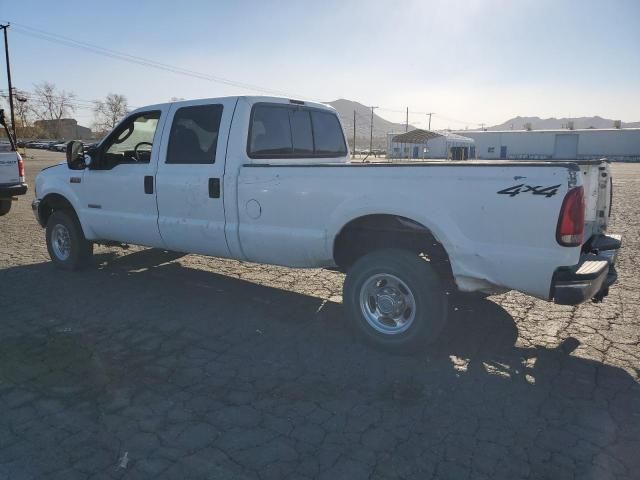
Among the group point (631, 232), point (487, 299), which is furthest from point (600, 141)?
point (487, 299)

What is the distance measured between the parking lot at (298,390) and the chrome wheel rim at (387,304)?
0.26 m

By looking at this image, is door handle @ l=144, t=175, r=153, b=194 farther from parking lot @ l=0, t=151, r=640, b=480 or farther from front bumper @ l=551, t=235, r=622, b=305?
front bumper @ l=551, t=235, r=622, b=305

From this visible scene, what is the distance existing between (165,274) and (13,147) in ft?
21.5

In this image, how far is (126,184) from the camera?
5.57 meters

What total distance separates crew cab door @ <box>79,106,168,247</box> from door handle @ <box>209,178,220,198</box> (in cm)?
89

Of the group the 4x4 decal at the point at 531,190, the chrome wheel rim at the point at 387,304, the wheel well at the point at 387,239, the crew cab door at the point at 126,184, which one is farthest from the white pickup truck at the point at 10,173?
the 4x4 decal at the point at 531,190

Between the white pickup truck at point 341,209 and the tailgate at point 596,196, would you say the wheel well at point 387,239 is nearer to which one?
the white pickup truck at point 341,209

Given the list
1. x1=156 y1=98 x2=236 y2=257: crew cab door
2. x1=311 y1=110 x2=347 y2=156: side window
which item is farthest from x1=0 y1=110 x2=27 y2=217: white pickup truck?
x1=311 y1=110 x2=347 y2=156: side window

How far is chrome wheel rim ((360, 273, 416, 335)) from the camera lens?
3.95 m

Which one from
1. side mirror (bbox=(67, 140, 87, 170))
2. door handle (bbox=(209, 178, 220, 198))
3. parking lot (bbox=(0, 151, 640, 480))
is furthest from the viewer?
side mirror (bbox=(67, 140, 87, 170))

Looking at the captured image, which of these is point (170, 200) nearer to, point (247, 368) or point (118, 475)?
point (247, 368)

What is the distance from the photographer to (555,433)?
2.87 m

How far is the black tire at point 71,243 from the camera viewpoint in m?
6.27

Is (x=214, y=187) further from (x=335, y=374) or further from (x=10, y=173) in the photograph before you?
(x=10, y=173)
